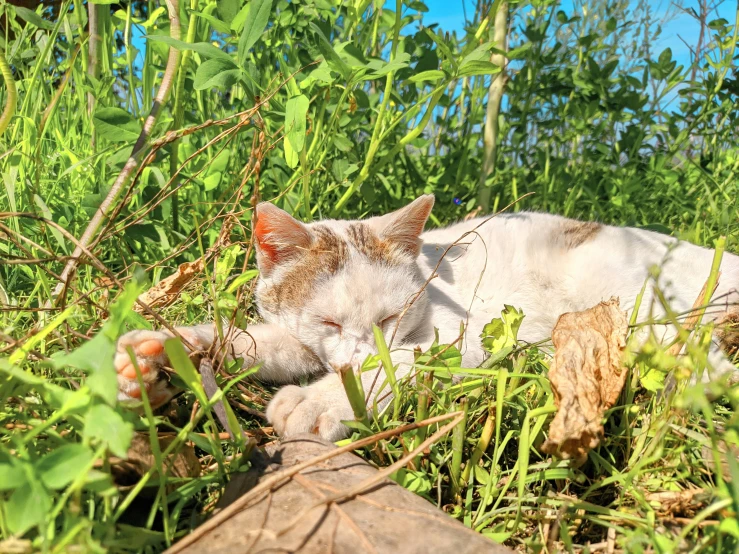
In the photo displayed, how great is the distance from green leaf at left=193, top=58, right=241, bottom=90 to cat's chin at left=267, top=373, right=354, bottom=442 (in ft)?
2.93

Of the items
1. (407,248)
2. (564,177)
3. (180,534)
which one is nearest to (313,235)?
(407,248)

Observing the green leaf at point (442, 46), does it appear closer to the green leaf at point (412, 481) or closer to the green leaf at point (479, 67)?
the green leaf at point (479, 67)

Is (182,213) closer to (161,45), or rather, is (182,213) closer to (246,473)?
(161,45)

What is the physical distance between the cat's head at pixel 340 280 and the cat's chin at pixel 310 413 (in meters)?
0.32

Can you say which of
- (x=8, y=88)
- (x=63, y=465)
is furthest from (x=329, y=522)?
(x=8, y=88)

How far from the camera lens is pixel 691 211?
3.26m

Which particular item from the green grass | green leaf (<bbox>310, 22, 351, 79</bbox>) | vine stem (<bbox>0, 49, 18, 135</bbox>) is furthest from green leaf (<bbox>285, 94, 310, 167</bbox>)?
vine stem (<bbox>0, 49, 18, 135</bbox>)

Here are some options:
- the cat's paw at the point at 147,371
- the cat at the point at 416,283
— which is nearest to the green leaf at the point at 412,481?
the cat at the point at 416,283

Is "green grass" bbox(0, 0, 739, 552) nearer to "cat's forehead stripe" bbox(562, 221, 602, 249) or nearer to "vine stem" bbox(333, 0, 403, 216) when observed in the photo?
"vine stem" bbox(333, 0, 403, 216)

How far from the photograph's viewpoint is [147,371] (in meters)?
1.29

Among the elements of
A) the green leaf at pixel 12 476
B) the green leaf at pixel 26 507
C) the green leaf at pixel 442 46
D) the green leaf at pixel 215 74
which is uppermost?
the green leaf at pixel 442 46

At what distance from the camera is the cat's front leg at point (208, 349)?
1.29 m

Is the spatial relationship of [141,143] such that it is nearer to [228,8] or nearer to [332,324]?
[228,8]

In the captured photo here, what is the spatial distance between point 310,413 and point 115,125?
1275mm
